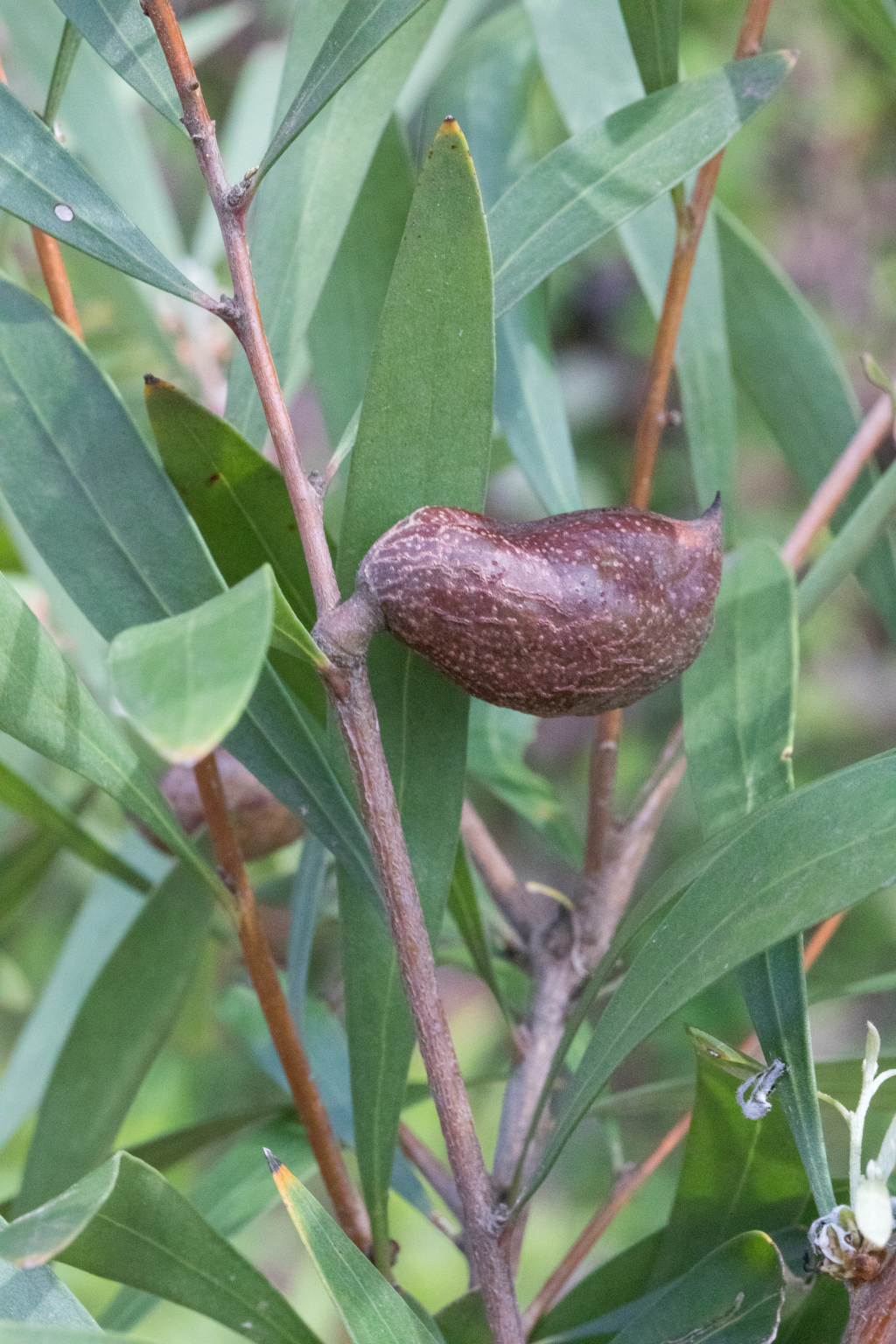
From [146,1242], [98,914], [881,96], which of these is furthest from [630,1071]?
[881,96]

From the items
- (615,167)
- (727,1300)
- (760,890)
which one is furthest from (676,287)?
(727,1300)

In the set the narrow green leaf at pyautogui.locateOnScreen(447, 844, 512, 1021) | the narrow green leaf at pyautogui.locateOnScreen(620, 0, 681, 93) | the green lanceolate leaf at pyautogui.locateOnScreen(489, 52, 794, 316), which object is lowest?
the narrow green leaf at pyautogui.locateOnScreen(447, 844, 512, 1021)

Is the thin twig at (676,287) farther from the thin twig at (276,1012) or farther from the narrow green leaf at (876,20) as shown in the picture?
the thin twig at (276,1012)

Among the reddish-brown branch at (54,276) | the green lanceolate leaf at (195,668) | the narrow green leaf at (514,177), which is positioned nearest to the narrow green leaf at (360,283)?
the narrow green leaf at (514,177)

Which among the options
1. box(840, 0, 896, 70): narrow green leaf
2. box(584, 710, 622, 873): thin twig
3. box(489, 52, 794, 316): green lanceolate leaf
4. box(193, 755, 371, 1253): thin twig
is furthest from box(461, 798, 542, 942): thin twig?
box(840, 0, 896, 70): narrow green leaf

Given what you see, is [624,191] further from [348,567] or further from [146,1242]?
[146,1242]

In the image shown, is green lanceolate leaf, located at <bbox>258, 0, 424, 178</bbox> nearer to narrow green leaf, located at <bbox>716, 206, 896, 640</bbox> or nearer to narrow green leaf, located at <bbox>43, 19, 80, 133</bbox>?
narrow green leaf, located at <bbox>43, 19, 80, 133</bbox>
